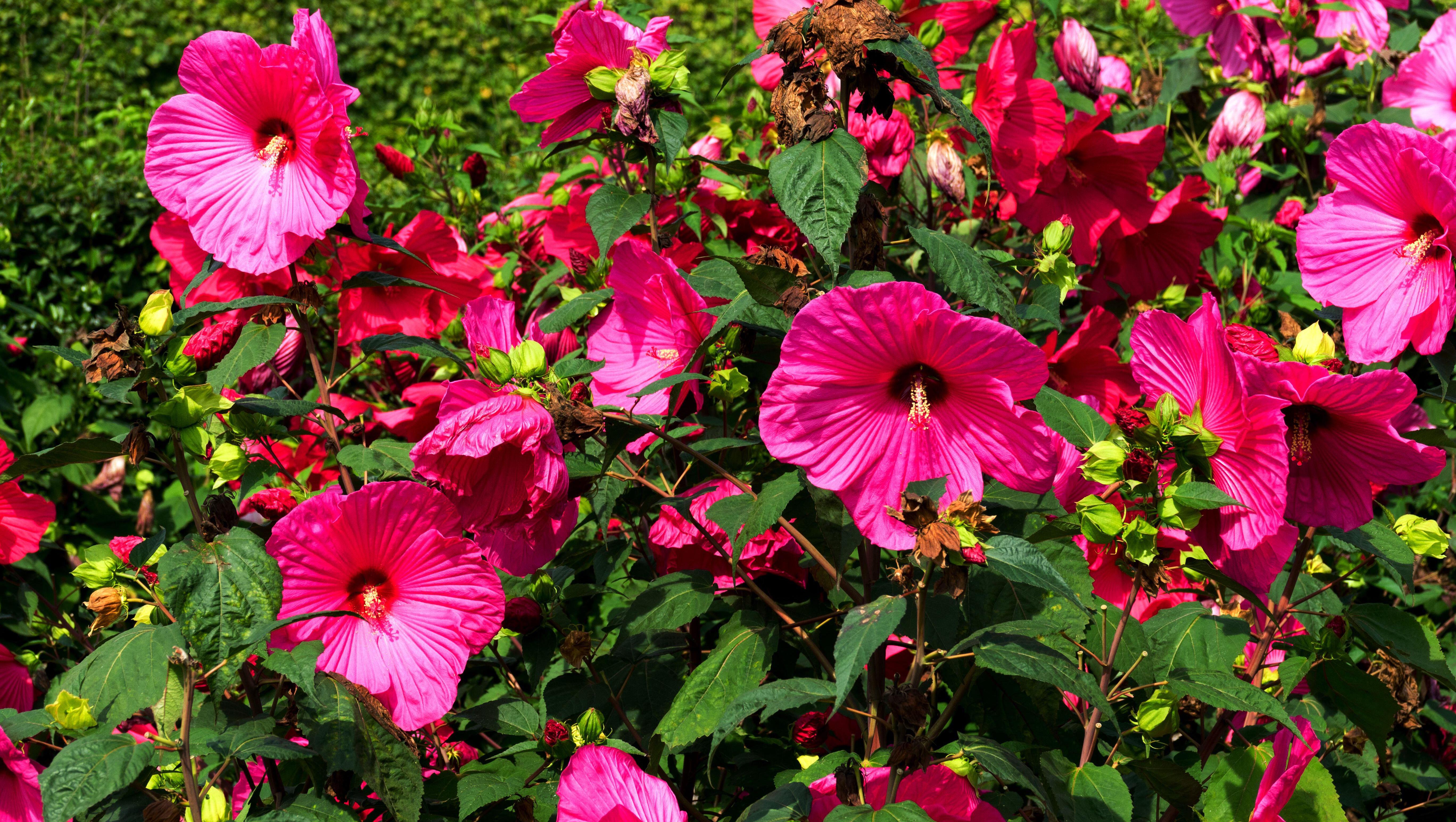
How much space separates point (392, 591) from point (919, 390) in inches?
29.6

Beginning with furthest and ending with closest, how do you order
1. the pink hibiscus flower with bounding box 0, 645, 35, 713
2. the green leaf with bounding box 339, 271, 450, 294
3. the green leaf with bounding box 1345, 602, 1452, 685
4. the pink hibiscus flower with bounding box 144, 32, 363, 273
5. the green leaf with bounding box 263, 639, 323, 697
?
1. the pink hibiscus flower with bounding box 0, 645, 35, 713
2. the green leaf with bounding box 339, 271, 450, 294
3. the pink hibiscus flower with bounding box 144, 32, 363, 273
4. the green leaf with bounding box 1345, 602, 1452, 685
5. the green leaf with bounding box 263, 639, 323, 697

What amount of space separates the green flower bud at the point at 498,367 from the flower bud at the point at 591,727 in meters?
0.43

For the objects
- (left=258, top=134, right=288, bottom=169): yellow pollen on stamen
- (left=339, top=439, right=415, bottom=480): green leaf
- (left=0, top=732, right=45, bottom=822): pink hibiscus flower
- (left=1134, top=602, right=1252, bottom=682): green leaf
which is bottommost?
(left=1134, top=602, right=1252, bottom=682): green leaf

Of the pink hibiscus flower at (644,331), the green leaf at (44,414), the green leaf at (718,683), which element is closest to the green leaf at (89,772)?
the green leaf at (718,683)

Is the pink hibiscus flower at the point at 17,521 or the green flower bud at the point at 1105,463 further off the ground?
the green flower bud at the point at 1105,463

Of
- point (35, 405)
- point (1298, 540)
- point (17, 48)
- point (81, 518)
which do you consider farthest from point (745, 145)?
point (17, 48)

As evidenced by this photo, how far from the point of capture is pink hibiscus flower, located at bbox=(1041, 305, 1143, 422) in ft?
5.82

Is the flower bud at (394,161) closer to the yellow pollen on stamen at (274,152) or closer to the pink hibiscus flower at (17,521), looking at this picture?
the yellow pollen on stamen at (274,152)

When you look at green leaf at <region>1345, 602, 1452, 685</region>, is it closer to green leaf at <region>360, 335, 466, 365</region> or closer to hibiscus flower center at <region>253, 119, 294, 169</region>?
green leaf at <region>360, 335, 466, 365</region>

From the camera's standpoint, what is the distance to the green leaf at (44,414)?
2.73 m

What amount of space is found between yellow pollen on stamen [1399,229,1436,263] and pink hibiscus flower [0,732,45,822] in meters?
1.85

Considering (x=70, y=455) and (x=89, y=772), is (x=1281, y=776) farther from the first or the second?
(x=70, y=455)

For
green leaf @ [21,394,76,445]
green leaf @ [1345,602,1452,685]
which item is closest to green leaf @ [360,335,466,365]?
green leaf @ [1345,602,1452,685]

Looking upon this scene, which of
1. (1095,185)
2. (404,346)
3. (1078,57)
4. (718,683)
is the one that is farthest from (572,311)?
(1078,57)
